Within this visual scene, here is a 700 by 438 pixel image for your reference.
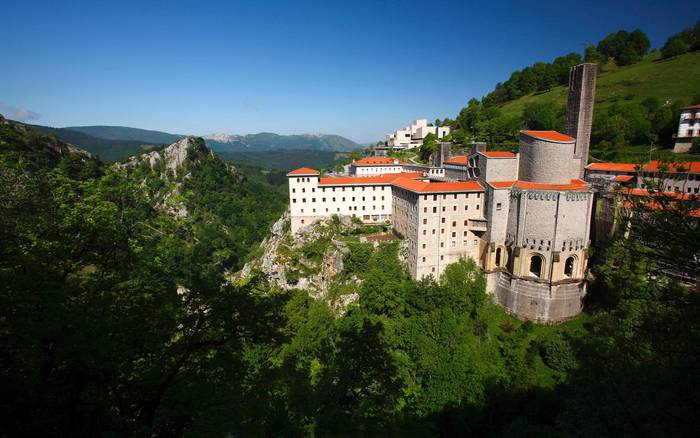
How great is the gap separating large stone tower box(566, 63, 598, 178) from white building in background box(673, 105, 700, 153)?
897 inches

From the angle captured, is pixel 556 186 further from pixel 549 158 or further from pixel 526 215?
pixel 526 215

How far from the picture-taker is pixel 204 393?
10641 millimetres

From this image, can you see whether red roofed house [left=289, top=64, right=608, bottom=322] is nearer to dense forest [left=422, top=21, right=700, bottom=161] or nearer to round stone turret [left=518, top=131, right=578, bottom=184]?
round stone turret [left=518, top=131, right=578, bottom=184]

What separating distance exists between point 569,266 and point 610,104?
201ft

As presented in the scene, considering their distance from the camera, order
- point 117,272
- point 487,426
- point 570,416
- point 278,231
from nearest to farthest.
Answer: point 117,272
point 570,416
point 487,426
point 278,231

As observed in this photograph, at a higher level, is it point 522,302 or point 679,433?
point 679,433

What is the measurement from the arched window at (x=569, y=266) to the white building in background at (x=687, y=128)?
110ft

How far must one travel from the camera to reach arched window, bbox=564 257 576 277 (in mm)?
38781

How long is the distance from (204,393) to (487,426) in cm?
2931

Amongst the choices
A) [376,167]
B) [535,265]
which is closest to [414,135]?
[376,167]

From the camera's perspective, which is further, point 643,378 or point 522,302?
point 522,302

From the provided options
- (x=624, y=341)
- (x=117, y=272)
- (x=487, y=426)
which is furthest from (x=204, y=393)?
(x=487, y=426)

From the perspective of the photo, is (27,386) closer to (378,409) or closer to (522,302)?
(378,409)

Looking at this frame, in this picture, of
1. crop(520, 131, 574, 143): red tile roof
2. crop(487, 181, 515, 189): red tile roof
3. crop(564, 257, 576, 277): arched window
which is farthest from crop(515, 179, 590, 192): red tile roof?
crop(564, 257, 576, 277): arched window
